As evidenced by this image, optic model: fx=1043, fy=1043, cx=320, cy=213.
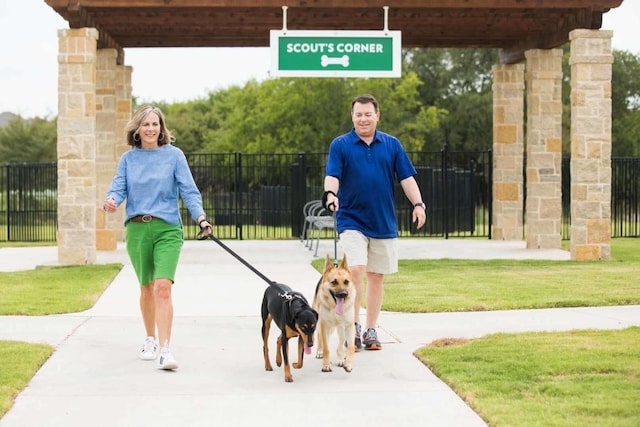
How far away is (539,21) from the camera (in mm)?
18656

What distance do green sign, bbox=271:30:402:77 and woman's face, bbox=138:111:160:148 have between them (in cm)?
857

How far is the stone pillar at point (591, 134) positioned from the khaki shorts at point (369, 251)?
9.24 meters

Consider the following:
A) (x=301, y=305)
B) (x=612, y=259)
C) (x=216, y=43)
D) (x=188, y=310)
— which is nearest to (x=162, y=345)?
(x=301, y=305)

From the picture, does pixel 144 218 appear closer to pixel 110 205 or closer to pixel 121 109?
Answer: pixel 110 205

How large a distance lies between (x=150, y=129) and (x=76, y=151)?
871cm

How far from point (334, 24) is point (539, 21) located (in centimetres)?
368

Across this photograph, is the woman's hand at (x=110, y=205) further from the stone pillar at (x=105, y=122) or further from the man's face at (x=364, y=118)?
the stone pillar at (x=105, y=122)

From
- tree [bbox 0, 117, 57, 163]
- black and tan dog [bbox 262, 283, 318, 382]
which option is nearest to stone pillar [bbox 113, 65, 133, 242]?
black and tan dog [bbox 262, 283, 318, 382]

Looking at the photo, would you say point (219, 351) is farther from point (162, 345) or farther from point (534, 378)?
point (534, 378)

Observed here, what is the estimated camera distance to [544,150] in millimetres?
20156

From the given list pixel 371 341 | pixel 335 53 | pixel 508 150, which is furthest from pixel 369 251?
pixel 508 150

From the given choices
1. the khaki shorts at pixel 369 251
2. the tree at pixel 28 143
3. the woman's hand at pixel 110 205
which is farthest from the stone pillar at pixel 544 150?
the tree at pixel 28 143

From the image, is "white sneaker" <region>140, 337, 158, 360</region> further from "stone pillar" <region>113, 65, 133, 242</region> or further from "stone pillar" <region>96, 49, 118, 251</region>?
"stone pillar" <region>113, 65, 133, 242</region>

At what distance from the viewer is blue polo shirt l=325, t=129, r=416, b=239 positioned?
8.22 meters
